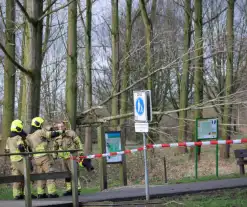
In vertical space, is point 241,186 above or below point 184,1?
below

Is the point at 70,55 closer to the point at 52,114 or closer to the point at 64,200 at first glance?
the point at 52,114

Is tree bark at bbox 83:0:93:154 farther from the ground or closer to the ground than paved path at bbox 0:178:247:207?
farther from the ground

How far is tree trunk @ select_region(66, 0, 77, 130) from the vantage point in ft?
57.2

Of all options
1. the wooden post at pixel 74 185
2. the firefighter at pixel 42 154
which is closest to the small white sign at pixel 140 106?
the wooden post at pixel 74 185

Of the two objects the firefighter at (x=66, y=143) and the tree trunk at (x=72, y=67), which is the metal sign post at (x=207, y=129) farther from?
the firefighter at (x=66, y=143)

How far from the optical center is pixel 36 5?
41.1ft

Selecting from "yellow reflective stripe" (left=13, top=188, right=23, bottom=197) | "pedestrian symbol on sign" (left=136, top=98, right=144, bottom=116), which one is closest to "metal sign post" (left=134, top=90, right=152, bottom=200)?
"pedestrian symbol on sign" (left=136, top=98, right=144, bottom=116)

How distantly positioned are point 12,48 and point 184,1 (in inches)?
380

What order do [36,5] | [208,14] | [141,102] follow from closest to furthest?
[141,102]
[36,5]
[208,14]

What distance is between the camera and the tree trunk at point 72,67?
1744 cm

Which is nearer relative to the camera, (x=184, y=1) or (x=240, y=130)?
(x=240, y=130)

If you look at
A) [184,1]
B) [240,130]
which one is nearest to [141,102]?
[240,130]

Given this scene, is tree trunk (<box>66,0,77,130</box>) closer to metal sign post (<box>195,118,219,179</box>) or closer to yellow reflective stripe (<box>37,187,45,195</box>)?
metal sign post (<box>195,118,219,179</box>)

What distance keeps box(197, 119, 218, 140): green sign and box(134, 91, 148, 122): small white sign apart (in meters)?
6.86
